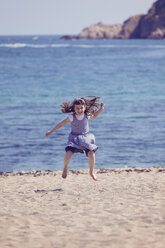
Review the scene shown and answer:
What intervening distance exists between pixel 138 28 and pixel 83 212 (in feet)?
574

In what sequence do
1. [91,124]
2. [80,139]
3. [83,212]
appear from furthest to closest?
[91,124] → [80,139] → [83,212]

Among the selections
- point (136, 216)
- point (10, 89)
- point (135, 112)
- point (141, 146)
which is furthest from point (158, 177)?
point (10, 89)

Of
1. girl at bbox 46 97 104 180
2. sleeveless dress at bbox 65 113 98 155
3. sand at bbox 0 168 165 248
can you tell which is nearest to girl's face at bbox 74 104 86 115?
girl at bbox 46 97 104 180

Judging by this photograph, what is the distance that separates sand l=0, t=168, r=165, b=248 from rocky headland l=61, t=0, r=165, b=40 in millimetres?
148946

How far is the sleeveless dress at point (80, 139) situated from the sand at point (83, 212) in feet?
2.56

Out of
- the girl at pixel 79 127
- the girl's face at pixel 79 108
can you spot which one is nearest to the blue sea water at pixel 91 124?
the girl at pixel 79 127

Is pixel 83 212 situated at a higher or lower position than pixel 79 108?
lower

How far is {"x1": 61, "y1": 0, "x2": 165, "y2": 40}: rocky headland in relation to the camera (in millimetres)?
152250

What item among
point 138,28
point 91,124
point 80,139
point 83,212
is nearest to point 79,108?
point 80,139

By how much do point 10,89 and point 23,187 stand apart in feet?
72.8

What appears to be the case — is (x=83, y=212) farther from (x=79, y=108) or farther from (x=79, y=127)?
(x=79, y=108)

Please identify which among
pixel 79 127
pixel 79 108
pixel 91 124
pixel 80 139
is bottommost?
pixel 91 124

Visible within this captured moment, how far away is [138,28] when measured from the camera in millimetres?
174750

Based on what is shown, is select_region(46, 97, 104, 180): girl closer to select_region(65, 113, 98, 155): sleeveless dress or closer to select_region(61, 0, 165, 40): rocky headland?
select_region(65, 113, 98, 155): sleeveless dress
